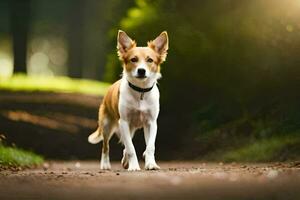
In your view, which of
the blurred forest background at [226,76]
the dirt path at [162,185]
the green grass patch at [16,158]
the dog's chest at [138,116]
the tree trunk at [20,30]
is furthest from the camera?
the tree trunk at [20,30]

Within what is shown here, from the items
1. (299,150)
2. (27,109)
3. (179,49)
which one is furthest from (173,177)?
(27,109)

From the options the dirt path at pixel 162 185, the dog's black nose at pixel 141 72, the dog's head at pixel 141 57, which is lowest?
the dirt path at pixel 162 185

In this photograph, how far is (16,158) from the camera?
12.5m

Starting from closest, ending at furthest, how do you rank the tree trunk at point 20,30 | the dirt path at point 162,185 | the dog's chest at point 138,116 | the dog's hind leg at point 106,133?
the dirt path at point 162,185, the dog's chest at point 138,116, the dog's hind leg at point 106,133, the tree trunk at point 20,30

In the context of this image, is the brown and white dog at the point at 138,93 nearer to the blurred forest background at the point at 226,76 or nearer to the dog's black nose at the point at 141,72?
the dog's black nose at the point at 141,72

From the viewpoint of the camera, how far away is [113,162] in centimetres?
1535

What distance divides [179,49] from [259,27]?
3077 millimetres

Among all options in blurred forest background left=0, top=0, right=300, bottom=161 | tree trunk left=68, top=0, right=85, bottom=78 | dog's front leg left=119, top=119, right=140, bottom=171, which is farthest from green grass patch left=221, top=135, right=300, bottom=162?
tree trunk left=68, top=0, right=85, bottom=78

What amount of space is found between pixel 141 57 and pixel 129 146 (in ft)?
4.20

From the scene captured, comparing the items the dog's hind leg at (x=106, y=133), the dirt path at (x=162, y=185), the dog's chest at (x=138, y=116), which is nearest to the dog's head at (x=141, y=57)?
the dog's chest at (x=138, y=116)

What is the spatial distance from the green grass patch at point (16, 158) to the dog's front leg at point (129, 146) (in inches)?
90.4

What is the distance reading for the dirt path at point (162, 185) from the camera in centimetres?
677

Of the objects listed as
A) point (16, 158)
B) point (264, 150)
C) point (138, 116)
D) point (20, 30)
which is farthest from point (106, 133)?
point (20, 30)

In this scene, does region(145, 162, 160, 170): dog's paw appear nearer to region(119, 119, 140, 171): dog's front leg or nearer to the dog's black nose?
region(119, 119, 140, 171): dog's front leg
